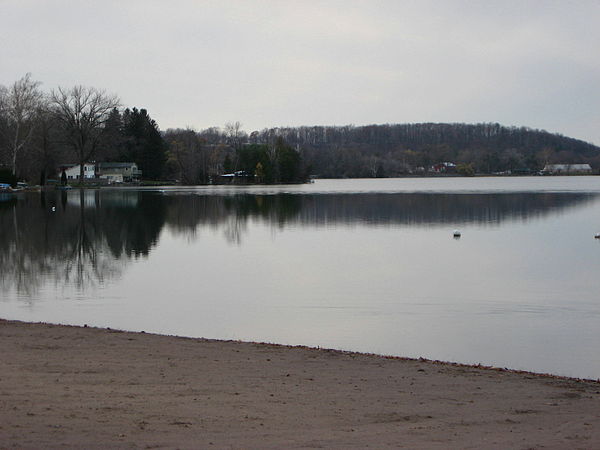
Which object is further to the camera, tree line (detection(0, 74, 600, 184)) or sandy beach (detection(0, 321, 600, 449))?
tree line (detection(0, 74, 600, 184))

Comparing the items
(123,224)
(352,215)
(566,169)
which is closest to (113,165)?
(352,215)

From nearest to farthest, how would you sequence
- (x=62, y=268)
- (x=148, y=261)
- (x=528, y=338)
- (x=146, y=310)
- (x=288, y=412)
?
(x=288, y=412) → (x=528, y=338) → (x=146, y=310) → (x=62, y=268) → (x=148, y=261)

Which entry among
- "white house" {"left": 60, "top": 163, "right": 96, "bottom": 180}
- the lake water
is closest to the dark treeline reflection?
the lake water

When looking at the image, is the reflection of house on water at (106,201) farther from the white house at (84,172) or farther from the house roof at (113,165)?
the white house at (84,172)

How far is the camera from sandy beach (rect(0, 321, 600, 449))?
18.0 feet

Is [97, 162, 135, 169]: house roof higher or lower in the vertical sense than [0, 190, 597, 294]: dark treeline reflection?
higher

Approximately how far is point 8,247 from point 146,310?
12.5m

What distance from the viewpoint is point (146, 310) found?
13.2m

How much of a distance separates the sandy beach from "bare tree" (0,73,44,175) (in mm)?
70585

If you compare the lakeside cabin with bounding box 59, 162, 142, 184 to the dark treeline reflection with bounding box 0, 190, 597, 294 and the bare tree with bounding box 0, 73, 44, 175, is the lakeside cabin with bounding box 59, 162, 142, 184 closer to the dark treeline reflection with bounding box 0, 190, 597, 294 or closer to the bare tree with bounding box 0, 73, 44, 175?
the bare tree with bounding box 0, 73, 44, 175

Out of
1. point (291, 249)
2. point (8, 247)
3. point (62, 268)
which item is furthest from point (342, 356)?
point (8, 247)

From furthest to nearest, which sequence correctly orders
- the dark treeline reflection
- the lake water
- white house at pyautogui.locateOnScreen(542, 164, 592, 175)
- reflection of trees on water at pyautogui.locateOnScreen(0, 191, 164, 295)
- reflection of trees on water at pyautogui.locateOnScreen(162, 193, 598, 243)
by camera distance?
white house at pyautogui.locateOnScreen(542, 164, 592, 175) < reflection of trees on water at pyautogui.locateOnScreen(162, 193, 598, 243) < the dark treeline reflection < reflection of trees on water at pyautogui.locateOnScreen(0, 191, 164, 295) < the lake water

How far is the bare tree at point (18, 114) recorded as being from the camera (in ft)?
241

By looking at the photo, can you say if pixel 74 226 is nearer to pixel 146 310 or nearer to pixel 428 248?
pixel 428 248
